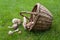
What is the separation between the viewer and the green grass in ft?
10.1

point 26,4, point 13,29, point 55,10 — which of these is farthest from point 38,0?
point 13,29

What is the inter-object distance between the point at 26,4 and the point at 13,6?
0.91 feet

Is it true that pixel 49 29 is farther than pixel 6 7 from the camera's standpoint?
No

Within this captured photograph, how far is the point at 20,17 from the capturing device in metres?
3.58

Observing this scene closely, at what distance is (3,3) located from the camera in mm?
4199

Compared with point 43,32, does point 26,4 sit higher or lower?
higher

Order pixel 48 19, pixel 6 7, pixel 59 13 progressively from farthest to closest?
pixel 6 7 < pixel 59 13 < pixel 48 19

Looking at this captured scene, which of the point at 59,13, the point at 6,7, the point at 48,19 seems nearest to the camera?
the point at 48,19

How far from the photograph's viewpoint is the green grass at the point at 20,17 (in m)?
3.07

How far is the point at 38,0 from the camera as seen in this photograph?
4215 millimetres

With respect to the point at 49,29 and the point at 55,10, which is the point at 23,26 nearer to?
the point at 49,29

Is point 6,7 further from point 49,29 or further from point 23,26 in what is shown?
point 49,29

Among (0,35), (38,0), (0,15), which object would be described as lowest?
(0,35)

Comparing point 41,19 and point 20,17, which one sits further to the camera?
point 20,17
